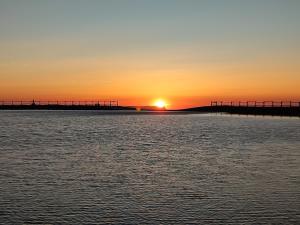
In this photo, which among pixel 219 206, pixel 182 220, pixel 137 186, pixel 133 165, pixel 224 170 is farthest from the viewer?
pixel 133 165

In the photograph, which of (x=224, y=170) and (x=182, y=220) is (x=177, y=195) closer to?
(x=182, y=220)

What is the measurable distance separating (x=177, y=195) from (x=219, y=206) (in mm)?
2442

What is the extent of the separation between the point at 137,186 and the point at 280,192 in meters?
6.22

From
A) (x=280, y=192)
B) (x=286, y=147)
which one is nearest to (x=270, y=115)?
(x=286, y=147)

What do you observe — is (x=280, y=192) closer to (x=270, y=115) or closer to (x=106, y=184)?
(x=106, y=184)

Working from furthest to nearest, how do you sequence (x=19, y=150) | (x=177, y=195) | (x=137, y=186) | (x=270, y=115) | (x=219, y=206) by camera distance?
(x=270, y=115) → (x=19, y=150) → (x=137, y=186) → (x=177, y=195) → (x=219, y=206)

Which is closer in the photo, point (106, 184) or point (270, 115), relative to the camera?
point (106, 184)

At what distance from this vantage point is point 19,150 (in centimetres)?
3562

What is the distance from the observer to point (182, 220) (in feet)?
47.0

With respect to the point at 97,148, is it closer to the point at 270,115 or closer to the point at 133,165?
the point at 133,165

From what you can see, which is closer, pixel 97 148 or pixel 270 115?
pixel 97 148

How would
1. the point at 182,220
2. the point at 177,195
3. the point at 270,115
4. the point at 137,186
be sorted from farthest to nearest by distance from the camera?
1. the point at 270,115
2. the point at 137,186
3. the point at 177,195
4. the point at 182,220

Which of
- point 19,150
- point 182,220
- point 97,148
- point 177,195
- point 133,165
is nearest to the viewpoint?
point 182,220

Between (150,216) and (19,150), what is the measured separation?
2331 cm
